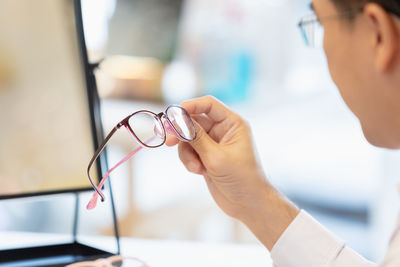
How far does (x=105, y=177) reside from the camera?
2.32 feet

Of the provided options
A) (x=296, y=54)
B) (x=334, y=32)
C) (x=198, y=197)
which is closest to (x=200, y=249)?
(x=334, y=32)

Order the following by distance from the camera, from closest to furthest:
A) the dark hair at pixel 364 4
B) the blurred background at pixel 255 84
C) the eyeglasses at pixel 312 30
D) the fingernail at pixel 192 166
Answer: the dark hair at pixel 364 4 < the eyeglasses at pixel 312 30 < the fingernail at pixel 192 166 < the blurred background at pixel 255 84

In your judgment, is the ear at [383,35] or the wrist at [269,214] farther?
the wrist at [269,214]

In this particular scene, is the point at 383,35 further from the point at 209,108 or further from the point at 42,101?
the point at 42,101

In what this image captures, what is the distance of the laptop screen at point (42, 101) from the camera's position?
701 mm

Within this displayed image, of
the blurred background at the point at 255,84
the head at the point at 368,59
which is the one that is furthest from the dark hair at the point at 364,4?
the blurred background at the point at 255,84

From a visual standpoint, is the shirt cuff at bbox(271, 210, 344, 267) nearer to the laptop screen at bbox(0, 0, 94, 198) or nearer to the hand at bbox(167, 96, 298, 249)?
the hand at bbox(167, 96, 298, 249)

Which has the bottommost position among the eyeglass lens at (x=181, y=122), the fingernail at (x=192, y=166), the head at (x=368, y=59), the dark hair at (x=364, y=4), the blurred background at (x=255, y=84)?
the blurred background at (x=255, y=84)

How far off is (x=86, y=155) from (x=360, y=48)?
41cm

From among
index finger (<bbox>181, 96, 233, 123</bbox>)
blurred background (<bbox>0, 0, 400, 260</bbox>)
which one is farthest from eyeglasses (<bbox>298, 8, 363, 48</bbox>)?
blurred background (<bbox>0, 0, 400, 260</bbox>)

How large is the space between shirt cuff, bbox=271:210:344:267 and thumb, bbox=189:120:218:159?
0.56 feet

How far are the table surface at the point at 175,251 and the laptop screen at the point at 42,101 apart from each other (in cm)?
13

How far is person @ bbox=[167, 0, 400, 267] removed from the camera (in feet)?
1.84

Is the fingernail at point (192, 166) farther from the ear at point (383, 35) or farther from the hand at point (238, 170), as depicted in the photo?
the ear at point (383, 35)
